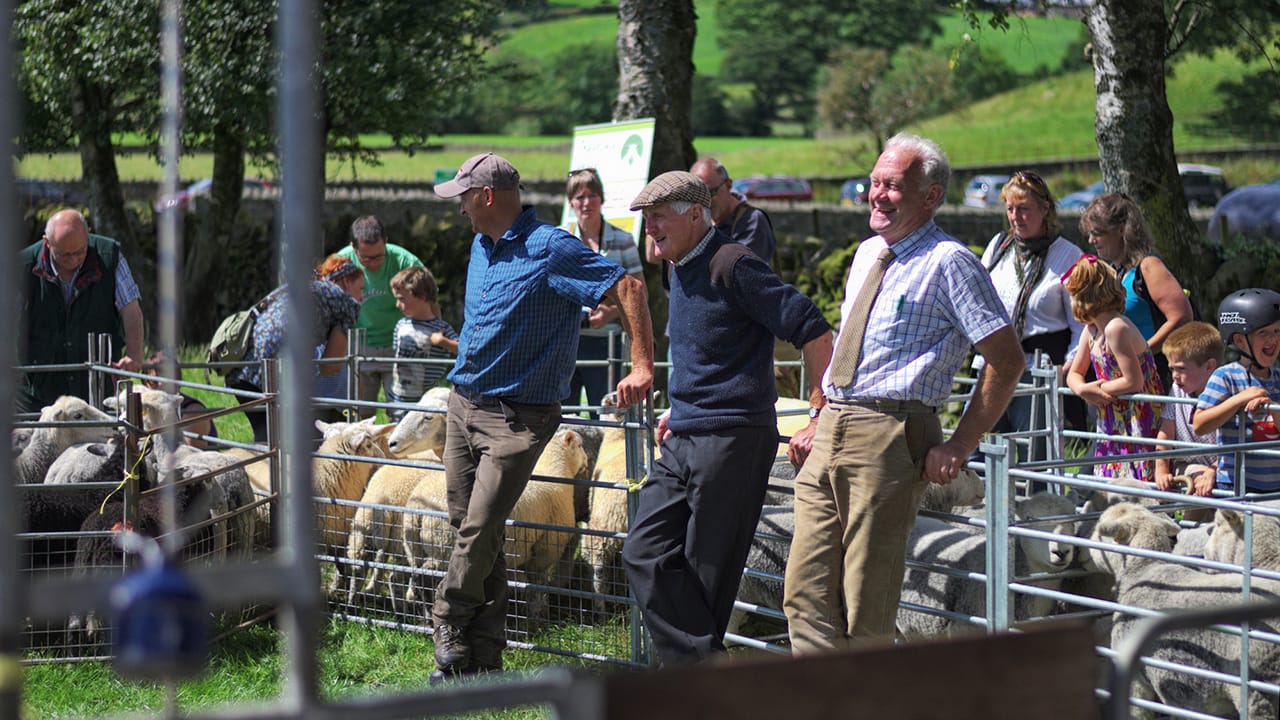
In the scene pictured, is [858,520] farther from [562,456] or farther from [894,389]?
[562,456]

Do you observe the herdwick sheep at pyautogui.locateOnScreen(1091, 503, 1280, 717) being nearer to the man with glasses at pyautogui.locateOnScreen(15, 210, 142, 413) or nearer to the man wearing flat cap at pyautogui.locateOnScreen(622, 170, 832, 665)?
the man wearing flat cap at pyautogui.locateOnScreen(622, 170, 832, 665)

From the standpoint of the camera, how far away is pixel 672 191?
4793 millimetres

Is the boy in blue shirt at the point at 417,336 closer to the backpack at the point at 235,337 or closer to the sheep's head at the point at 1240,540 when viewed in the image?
the backpack at the point at 235,337

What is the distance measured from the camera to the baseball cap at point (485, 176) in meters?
5.42

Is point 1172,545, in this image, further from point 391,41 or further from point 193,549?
point 391,41

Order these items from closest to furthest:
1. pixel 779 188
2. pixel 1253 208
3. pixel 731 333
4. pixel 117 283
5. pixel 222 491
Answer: pixel 731 333 < pixel 222 491 < pixel 117 283 < pixel 1253 208 < pixel 779 188

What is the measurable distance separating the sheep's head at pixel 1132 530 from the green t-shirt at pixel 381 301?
18.9 feet

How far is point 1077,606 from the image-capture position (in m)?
5.13

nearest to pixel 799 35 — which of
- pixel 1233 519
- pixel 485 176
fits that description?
pixel 485 176

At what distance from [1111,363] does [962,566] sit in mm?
1604

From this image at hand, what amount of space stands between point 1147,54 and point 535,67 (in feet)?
263

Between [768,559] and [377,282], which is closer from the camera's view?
[768,559]

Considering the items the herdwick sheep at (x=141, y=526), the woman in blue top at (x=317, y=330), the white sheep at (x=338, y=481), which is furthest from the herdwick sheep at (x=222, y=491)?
the woman in blue top at (x=317, y=330)

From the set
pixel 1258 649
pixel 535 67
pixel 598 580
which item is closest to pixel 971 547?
pixel 1258 649
